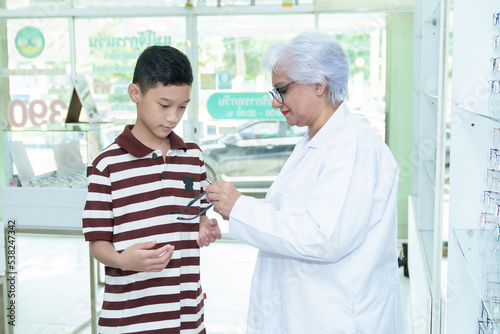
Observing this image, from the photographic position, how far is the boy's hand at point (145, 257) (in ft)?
4.89

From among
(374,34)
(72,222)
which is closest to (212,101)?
(374,34)

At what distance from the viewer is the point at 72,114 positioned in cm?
384

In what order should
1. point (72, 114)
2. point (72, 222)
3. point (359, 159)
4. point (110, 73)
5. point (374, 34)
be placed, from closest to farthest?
1. point (359, 159)
2. point (72, 222)
3. point (72, 114)
4. point (374, 34)
5. point (110, 73)

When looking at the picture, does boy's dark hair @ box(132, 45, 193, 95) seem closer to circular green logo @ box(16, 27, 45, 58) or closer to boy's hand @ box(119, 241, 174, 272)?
boy's hand @ box(119, 241, 174, 272)

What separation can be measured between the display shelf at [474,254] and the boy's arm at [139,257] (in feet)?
2.76

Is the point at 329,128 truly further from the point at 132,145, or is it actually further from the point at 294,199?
the point at 132,145

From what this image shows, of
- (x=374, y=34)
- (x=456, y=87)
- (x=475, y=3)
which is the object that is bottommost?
(x=456, y=87)

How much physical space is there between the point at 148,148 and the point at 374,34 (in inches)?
194

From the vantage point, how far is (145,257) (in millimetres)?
1488

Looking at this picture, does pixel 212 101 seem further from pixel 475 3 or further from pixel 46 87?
pixel 475 3

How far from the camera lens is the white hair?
5.20 ft

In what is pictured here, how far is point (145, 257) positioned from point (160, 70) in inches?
21.6

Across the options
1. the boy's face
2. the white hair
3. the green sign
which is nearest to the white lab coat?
the white hair

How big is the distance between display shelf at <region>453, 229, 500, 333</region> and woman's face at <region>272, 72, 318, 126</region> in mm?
605
